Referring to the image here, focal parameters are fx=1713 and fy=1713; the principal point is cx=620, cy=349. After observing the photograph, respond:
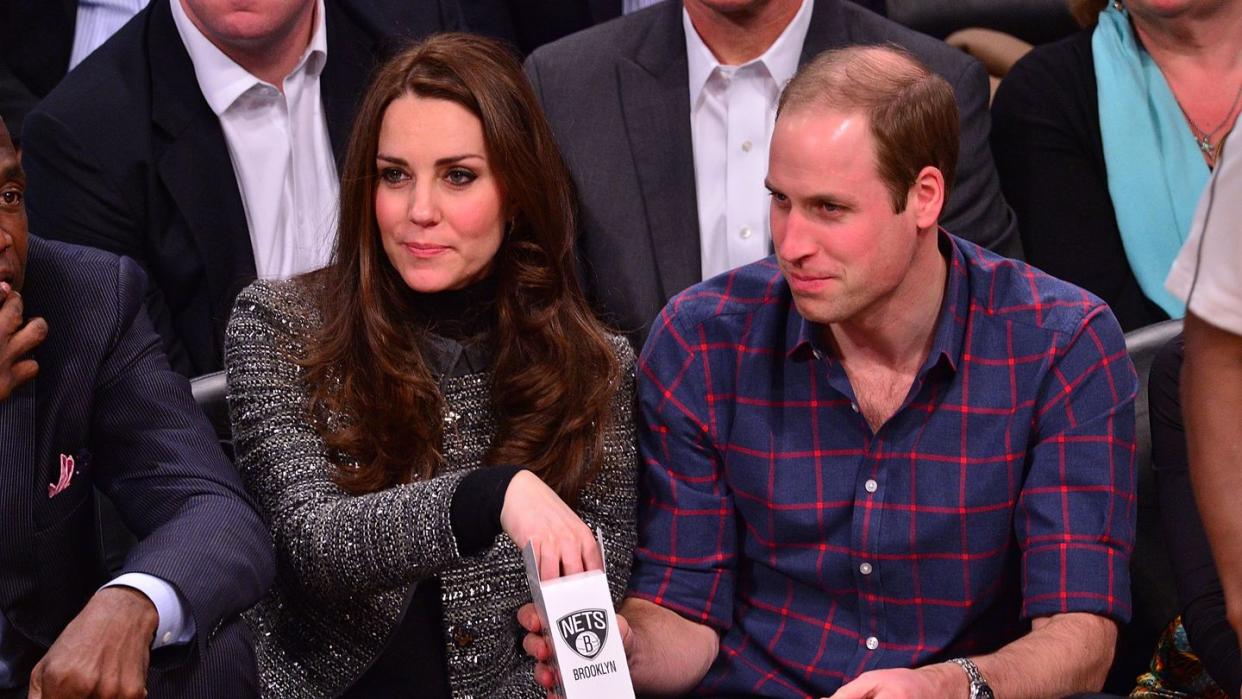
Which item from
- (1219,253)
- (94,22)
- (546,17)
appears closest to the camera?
(1219,253)

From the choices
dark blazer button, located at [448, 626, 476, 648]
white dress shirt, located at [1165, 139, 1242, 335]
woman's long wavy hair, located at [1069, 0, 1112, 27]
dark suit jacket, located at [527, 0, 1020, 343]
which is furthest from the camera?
woman's long wavy hair, located at [1069, 0, 1112, 27]

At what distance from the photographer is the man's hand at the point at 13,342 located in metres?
2.05

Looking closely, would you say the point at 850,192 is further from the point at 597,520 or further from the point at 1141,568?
the point at 1141,568

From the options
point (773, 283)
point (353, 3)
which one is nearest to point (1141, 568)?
point (773, 283)

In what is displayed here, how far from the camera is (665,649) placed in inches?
86.9

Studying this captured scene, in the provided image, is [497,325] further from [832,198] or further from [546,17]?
[546,17]

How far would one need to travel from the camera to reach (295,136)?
315cm

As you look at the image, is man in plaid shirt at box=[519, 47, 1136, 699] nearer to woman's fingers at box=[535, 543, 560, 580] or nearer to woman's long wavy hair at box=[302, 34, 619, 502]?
woman's long wavy hair at box=[302, 34, 619, 502]

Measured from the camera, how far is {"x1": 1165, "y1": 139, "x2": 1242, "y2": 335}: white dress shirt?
5.08ft

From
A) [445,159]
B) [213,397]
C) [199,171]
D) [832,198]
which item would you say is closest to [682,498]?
[832,198]

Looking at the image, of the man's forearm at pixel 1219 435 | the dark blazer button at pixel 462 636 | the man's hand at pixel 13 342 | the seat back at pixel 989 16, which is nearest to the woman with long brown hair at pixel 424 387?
the dark blazer button at pixel 462 636

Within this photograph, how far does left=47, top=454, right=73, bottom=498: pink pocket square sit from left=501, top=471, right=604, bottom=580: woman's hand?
57 cm

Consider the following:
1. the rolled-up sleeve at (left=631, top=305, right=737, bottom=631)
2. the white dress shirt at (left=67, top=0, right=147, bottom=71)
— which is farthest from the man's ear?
the white dress shirt at (left=67, top=0, right=147, bottom=71)

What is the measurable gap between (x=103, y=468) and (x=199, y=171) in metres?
0.89
